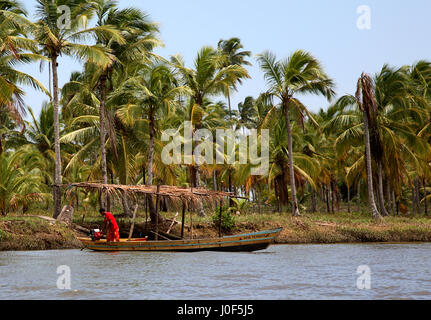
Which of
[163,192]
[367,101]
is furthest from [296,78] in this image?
[163,192]

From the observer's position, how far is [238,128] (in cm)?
5756

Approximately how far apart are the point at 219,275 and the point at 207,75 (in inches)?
715

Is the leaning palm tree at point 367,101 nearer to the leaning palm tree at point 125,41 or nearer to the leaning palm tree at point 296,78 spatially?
the leaning palm tree at point 296,78

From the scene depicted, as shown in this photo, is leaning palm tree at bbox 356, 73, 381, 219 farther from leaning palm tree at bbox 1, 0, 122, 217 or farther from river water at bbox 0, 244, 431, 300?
leaning palm tree at bbox 1, 0, 122, 217

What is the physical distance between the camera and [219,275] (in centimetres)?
1692

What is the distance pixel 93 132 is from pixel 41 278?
58.3ft

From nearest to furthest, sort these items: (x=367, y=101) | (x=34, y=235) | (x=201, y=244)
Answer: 1. (x=201, y=244)
2. (x=34, y=235)
3. (x=367, y=101)

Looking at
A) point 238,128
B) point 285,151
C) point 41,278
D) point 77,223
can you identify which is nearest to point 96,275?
point 41,278

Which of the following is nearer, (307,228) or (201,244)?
(201,244)

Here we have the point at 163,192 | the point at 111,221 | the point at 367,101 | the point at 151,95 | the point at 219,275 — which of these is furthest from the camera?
the point at 367,101

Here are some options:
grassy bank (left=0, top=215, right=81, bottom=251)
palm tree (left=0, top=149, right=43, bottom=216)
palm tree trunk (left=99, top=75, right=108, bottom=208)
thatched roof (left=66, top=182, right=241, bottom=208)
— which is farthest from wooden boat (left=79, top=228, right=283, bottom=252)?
palm tree (left=0, top=149, right=43, bottom=216)

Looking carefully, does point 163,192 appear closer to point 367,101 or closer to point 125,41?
point 125,41

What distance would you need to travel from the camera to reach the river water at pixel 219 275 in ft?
45.9

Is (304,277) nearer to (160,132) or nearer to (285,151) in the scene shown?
(160,132)
